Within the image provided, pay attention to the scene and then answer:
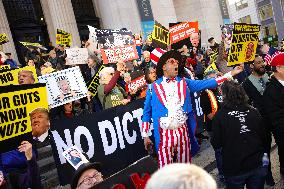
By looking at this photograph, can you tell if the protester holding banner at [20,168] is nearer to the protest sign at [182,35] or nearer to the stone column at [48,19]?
the protest sign at [182,35]

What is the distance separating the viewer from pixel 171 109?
485 cm

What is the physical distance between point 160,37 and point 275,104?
457cm

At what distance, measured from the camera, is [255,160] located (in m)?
4.05

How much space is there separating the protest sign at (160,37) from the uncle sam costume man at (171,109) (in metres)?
3.76

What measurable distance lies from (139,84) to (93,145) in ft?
7.64

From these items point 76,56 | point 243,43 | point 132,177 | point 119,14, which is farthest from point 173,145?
point 119,14

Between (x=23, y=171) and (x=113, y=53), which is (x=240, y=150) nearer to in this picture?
(x=23, y=171)

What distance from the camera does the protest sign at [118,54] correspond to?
901 cm

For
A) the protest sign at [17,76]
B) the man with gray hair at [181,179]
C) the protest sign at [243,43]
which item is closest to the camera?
the man with gray hair at [181,179]

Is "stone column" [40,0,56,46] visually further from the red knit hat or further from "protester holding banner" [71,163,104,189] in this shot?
"protester holding banner" [71,163,104,189]

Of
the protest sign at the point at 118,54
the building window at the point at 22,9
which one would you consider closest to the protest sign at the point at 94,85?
the protest sign at the point at 118,54

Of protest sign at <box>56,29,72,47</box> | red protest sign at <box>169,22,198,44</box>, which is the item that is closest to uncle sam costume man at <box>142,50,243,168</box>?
red protest sign at <box>169,22,198,44</box>

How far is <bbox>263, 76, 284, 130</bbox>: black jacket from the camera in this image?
186 inches

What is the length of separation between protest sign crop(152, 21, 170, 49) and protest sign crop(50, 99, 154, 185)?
2.76m
